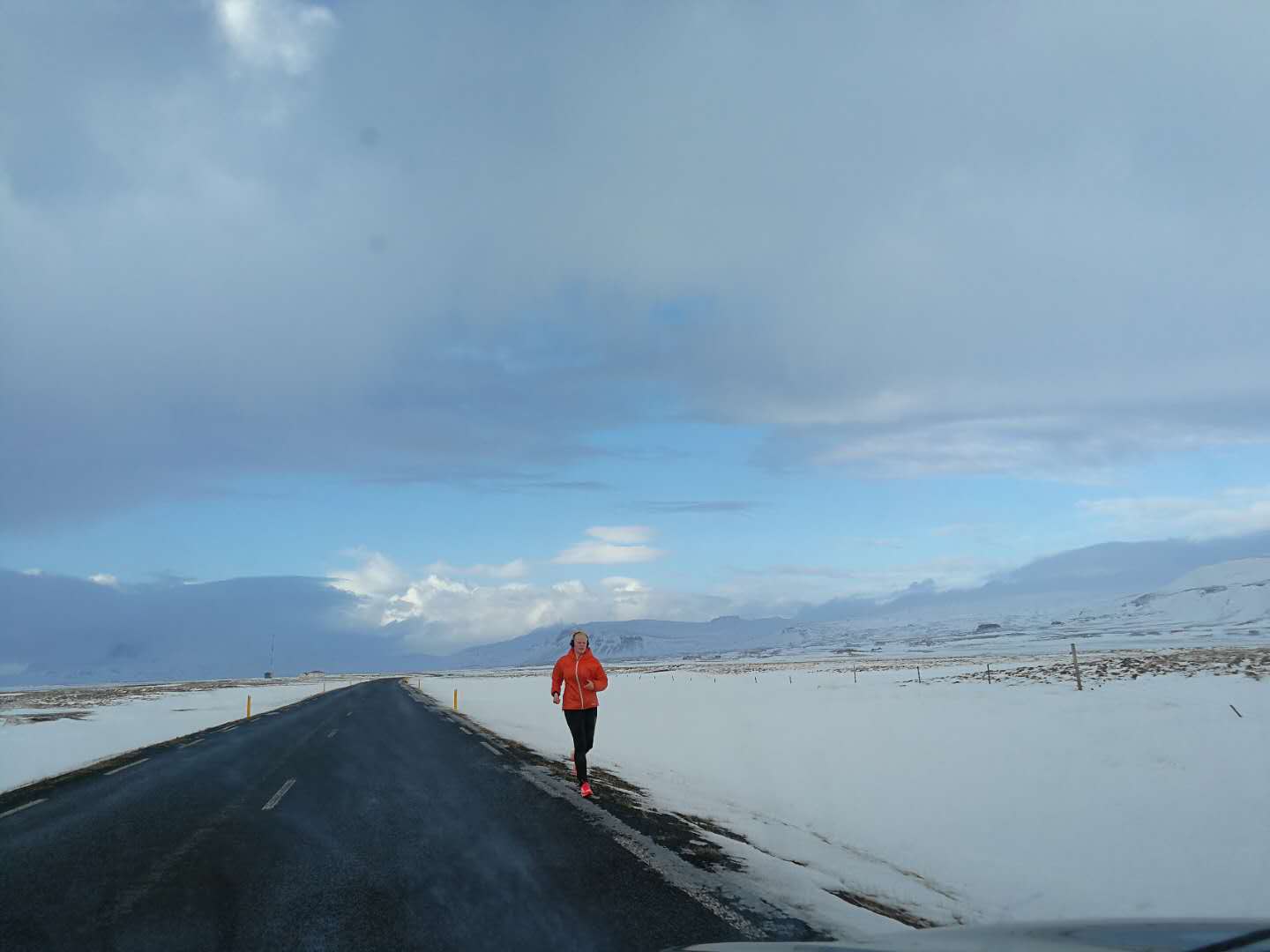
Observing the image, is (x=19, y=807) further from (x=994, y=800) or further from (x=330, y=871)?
(x=994, y=800)

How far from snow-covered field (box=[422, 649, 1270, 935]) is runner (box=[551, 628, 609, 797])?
128cm

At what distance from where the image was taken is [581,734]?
1055 centimetres

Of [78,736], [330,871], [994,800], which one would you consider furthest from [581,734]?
[78,736]

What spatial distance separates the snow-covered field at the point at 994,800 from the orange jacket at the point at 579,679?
5.81ft

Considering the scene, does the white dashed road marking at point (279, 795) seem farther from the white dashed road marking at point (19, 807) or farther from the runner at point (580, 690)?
the runner at point (580, 690)

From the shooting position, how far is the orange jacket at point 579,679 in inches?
413

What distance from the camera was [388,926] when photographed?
5176 mm

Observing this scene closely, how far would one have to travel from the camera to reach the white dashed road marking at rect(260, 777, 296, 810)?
990 centimetres

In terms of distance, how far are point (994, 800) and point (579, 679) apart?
573 cm

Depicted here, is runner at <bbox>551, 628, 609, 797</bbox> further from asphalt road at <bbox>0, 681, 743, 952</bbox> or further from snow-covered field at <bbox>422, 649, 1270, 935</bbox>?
snow-covered field at <bbox>422, 649, 1270, 935</bbox>

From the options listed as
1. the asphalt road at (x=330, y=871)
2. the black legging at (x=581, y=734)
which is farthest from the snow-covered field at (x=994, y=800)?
the asphalt road at (x=330, y=871)

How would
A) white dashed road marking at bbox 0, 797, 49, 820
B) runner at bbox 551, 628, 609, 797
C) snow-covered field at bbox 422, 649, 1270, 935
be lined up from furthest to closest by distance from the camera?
runner at bbox 551, 628, 609, 797 < white dashed road marking at bbox 0, 797, 49, 820 < snow-covered field at bbox 422, 649, 1270, 935

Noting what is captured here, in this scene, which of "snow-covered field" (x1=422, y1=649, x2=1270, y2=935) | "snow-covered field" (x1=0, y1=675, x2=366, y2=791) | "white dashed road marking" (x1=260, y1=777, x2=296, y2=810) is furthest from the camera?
"snow-covered field" (x1=0, y1=675, x2=366, y2=791)

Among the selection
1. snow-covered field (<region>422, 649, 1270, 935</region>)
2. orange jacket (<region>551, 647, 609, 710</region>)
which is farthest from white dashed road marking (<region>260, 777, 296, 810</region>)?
snow-covered field (<region>422, 649, 1270, 935</region>)
